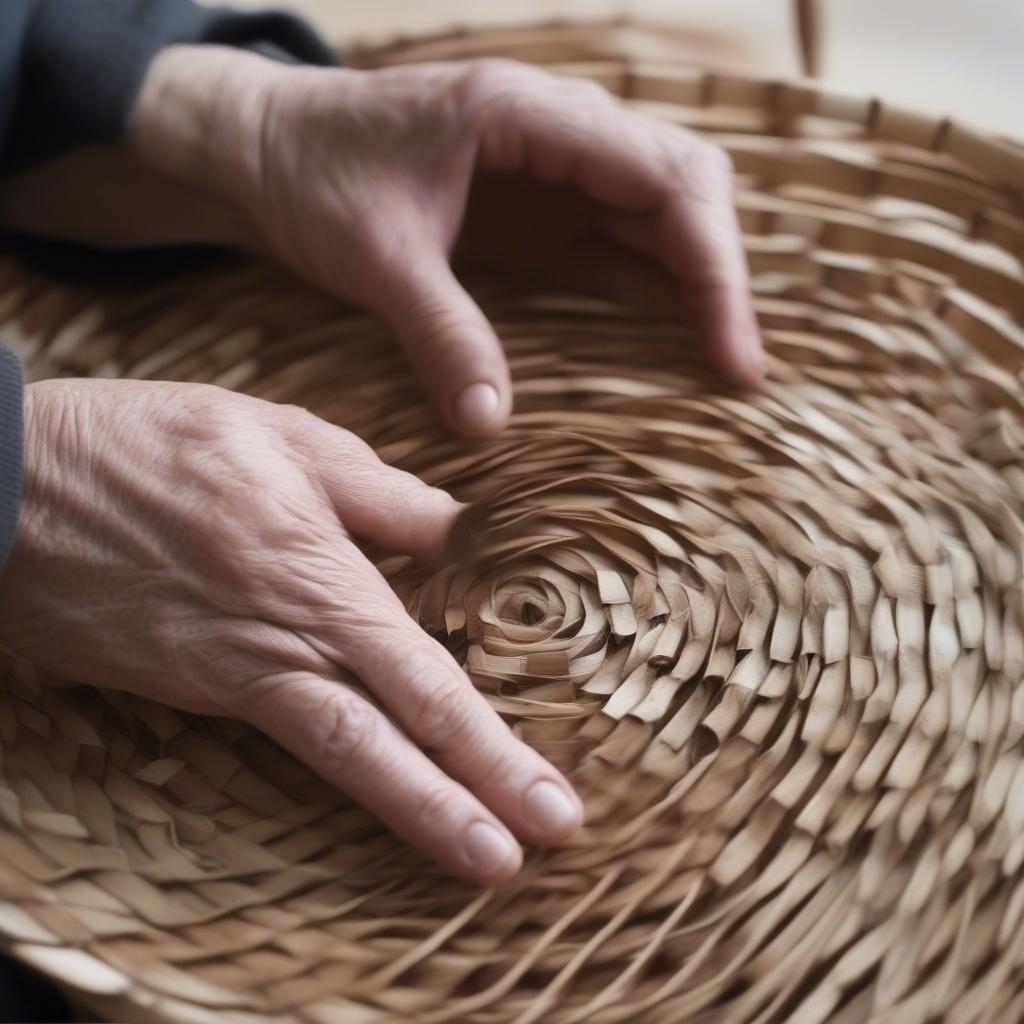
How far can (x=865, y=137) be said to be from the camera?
0.76 m

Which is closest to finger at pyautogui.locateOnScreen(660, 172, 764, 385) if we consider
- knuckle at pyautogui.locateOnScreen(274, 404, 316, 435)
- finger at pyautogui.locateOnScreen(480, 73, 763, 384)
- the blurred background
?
finger at pyautogui.locateOnScreen(480, 73, 763, 384)

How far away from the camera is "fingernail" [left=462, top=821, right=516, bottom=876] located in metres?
0.47

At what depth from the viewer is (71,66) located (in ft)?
2.38

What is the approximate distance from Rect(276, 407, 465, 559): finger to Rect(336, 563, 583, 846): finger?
0.18 ft

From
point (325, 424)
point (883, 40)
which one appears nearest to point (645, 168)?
point (325, 424)

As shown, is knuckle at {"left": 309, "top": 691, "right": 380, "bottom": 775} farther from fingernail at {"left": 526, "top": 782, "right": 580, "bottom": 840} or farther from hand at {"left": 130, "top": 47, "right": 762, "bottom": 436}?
hand at {"left": 130, "top": 47, "right": 762, "bottom": 436}

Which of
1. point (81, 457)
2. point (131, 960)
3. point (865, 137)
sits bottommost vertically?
point (131, 960)

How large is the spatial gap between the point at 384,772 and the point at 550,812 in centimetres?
7

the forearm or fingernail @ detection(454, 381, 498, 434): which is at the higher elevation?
the forearm

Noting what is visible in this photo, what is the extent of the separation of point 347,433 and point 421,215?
0.53 feet

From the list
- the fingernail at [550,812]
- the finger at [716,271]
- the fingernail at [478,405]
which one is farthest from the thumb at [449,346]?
the fingernail at [550,812]

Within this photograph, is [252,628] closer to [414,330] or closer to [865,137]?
[414,330]

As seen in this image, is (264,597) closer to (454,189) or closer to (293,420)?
(293,420)

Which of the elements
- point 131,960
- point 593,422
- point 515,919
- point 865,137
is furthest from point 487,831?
point 865,137
